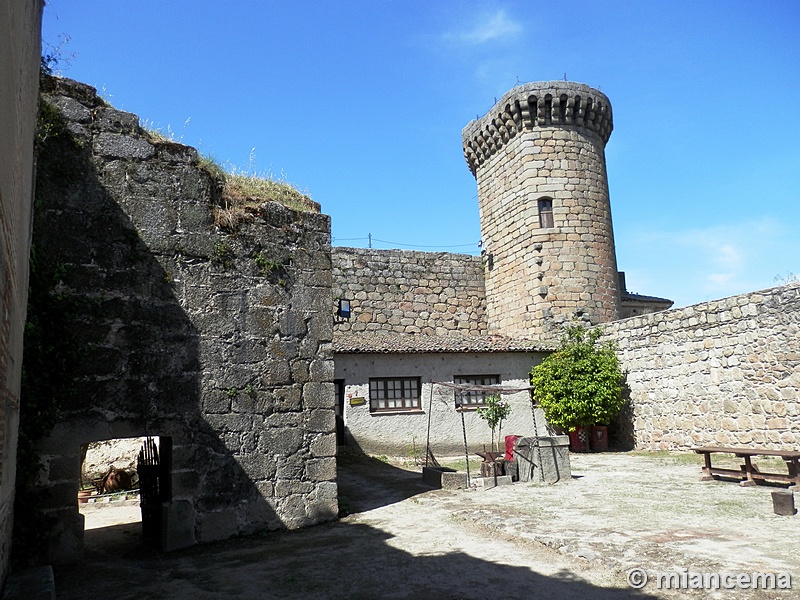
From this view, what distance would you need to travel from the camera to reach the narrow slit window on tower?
1700 cm

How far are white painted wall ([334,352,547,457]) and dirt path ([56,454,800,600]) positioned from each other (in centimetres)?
497

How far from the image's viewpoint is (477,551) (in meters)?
5.68

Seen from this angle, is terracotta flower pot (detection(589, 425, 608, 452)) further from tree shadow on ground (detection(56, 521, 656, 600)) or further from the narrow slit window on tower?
tree shadow on ground (detection(56, 521, 656, 600))

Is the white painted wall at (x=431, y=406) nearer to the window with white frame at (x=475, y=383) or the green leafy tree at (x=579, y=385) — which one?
the window with white frame at (x=475, y=383)

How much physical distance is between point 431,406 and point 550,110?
32.4 ft

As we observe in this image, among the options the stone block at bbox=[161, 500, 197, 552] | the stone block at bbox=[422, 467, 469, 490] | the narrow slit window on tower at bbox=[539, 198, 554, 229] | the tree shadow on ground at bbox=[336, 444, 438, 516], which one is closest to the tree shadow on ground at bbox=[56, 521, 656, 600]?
the stone block at bbox=[161, 500, 197, 552]

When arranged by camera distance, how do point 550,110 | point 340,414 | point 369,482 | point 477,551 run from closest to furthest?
1. point 477,551
2. point 369,482
3. point 340,414
4. point 550,110

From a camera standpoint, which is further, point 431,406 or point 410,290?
point 410,290

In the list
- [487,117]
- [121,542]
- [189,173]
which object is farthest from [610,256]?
[121,542]

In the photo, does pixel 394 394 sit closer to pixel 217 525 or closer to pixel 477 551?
pixel 217 525

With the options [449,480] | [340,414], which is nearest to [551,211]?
[340,414]

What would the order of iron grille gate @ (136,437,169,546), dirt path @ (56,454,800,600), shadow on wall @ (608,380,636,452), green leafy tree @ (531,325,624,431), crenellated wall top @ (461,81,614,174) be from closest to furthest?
dirt path @ (56,454,800,600) → iron grille gate @ (136,437,169,546) → green leafy tree @ (531,325,624,431) → shadow on wall @ (608,380,636,452) → crenellated wall top @ (461,81,614,174)

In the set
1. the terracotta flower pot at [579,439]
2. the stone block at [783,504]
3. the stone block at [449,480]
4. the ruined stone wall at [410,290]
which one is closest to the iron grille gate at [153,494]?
the stone block at [449,480]

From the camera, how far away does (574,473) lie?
35.1ft
